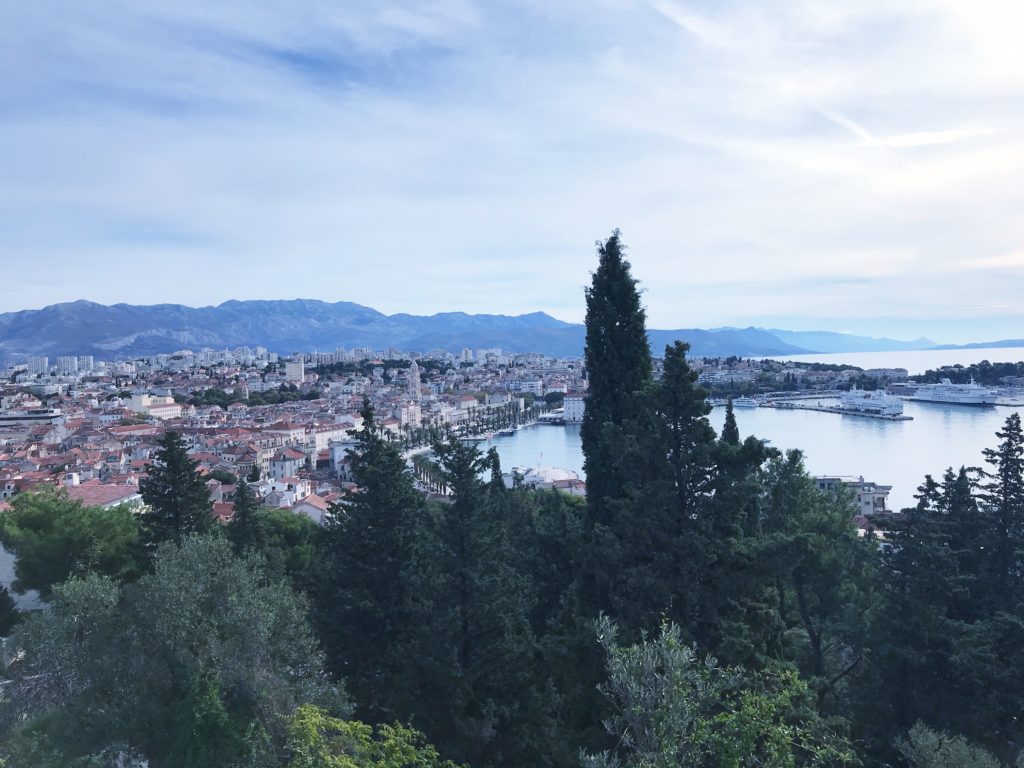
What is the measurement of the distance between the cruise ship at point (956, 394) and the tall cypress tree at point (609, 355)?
54096mm

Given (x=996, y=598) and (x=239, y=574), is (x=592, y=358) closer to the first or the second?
(x=239, y=574)

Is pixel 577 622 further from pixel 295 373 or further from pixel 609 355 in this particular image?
pixel 295 373

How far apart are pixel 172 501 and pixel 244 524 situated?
1.11 meters

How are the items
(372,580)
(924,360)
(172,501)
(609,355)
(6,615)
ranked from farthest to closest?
(924,360), (6,615), (172,501), (609,355), (372,580)

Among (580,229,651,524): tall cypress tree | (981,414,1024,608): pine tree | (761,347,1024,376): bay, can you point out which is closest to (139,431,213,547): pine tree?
(580,229,651,524): tall cypress tree

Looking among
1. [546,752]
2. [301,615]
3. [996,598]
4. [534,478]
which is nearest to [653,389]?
[546,752]

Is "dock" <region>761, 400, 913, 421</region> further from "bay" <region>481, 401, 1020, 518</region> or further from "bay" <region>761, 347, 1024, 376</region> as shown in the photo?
"bay" <region>761, 347, 1024, 376</region>

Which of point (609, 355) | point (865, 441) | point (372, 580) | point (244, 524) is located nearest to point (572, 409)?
point (865, 441)

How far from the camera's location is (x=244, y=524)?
7.80 meters

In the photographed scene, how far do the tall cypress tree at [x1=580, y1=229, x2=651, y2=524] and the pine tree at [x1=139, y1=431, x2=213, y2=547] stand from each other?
3.93 metres

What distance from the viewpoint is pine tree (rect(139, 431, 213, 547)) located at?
6762 mm

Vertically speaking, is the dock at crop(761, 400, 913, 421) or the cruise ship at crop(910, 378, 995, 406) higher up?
the cruise ship at crop(910, 378, 995, 406)

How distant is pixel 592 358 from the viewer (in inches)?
238

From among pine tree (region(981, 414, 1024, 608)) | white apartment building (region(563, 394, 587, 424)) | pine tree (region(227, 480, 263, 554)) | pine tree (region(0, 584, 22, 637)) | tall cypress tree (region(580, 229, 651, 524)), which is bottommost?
white apartment building (region(563, 394, 587, 424))
